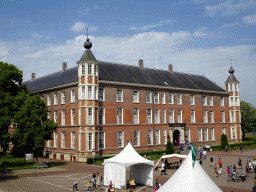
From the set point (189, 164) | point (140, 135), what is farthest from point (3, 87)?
point (189, 164)

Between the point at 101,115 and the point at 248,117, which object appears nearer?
the point at 101,115

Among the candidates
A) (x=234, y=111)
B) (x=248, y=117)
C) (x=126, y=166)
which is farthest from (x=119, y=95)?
(x=248, y=117)

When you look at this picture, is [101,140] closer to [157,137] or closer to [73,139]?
[73,139]

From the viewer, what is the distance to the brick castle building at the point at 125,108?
41875 mm

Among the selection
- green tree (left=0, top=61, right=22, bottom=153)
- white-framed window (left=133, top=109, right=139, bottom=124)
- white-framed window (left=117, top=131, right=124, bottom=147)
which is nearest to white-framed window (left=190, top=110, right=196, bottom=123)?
white-framed window (left=133, top=109, right=139, bottom=124)

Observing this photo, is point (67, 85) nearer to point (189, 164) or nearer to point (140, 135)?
point (140, 135)

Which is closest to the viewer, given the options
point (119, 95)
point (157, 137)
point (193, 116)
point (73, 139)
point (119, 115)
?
point (73, 139)

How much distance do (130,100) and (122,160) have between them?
23306mm

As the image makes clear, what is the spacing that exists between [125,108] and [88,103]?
7.51 metres

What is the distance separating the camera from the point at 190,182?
46.4 ft

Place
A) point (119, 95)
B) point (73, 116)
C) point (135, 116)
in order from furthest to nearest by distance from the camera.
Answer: point (135, 116) < point (119, 95) < point (73, 116)

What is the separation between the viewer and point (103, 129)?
43250 mm

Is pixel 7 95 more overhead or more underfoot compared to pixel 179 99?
more underfoot

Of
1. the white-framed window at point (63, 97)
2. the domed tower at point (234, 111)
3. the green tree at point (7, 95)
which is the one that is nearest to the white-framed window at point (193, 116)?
the domed tower at point (234, 111)
